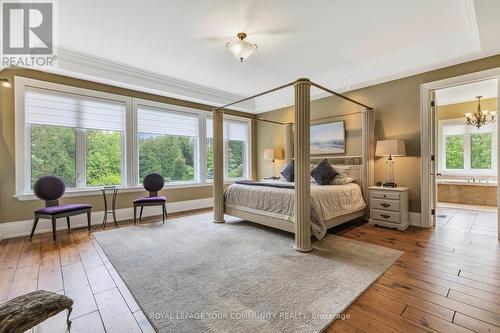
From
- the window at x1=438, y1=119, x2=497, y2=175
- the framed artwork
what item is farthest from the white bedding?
the window at x1=438, y1=119, x2=497, y2=175

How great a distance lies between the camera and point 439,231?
12.0 ft

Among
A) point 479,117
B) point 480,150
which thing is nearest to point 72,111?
point 479,117

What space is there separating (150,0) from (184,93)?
2725mm

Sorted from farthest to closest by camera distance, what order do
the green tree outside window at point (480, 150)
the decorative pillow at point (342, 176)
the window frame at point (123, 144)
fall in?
the green tree outside window at point (480, 150) → the decorative pillow at point (342, 176) → the window frame at point (123, 144)

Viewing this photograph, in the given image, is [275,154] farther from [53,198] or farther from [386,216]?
[53,198]

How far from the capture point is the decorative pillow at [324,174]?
4.41 metres

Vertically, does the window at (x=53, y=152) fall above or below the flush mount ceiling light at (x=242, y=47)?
below

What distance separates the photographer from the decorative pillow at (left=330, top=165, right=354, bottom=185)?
171 inches

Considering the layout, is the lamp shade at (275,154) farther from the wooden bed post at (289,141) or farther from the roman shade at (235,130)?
the roman shade at (235,130)

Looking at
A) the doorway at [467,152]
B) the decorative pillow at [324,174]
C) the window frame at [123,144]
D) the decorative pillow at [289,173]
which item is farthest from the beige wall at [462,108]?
the window frame at [123,144]

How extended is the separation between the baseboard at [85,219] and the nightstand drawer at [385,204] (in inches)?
150

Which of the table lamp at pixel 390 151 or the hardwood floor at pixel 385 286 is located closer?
the hardwood floor at pixel 385 286

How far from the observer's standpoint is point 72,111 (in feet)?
13.7

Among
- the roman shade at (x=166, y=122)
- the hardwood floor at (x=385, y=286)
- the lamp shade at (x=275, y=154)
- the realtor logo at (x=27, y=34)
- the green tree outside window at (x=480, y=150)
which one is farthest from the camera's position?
the lamp shade at (x=275, y=154)
